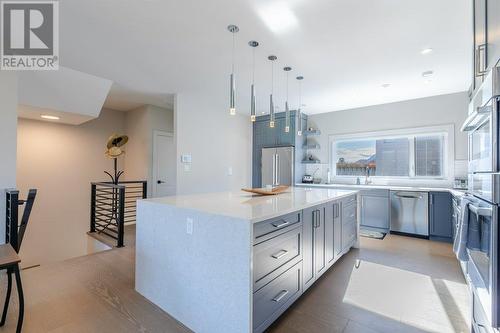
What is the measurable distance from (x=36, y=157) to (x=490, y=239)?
6100 millimetres

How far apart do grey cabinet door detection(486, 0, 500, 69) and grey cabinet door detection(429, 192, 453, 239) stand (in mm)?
3497

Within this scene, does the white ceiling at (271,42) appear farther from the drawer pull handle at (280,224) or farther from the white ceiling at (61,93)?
the drawer pull handle at (280,224)

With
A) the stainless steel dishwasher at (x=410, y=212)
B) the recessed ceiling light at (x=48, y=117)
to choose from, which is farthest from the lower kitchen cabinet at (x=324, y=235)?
the recessed ceiling light at (x=48, y=117)

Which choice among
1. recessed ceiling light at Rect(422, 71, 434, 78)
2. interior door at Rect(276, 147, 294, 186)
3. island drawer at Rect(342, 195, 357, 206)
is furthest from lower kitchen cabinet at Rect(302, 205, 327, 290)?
interior door at Rect(276, 147, 294, 186)

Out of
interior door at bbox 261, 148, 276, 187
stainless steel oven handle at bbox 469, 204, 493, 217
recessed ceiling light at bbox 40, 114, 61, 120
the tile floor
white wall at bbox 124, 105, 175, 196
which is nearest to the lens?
stainless steel oven handle at bbox 469, 204, 493, 217

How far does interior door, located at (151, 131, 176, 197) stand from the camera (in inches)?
204

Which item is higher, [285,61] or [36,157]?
[285,61]

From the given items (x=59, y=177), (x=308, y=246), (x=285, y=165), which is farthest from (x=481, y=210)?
(x=59, y=177)

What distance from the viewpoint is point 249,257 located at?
1.41 m

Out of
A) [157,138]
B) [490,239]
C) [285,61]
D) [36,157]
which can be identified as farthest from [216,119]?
[490,239]

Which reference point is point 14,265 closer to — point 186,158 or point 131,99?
point 186,158

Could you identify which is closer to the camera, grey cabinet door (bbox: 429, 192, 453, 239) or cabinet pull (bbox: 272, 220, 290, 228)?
cabinet pull (bbox: 272, 220, 290, 228)

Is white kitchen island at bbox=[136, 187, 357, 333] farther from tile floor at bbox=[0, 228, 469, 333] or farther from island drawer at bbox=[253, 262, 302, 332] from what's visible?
tile floor at bbox=[0, 228, 469, 333]

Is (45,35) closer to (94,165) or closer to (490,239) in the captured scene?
(94,165)
